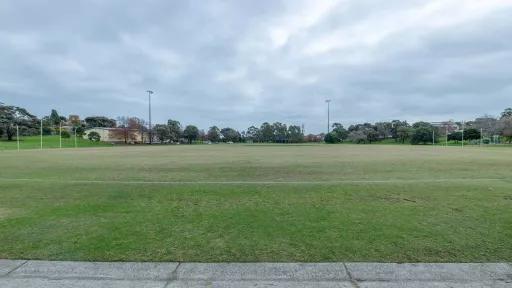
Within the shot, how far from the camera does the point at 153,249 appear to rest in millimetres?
4801

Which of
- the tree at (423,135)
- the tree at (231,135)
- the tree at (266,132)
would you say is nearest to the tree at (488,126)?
the tree at (423,135)

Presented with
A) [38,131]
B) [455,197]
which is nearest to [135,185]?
[455,197]

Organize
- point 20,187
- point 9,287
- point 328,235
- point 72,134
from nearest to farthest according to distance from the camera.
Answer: point 9,287
point 328,235
point 20,187
point 72,134

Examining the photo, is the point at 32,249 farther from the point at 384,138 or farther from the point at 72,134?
the point at 384,138

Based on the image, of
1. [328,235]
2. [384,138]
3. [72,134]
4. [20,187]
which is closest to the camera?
[328,235]

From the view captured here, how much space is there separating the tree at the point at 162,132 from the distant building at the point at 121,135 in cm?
428

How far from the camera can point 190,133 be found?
138250mm

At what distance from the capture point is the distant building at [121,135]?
365ft

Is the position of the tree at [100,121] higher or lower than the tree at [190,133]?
higher

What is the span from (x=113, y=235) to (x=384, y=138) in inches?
5323

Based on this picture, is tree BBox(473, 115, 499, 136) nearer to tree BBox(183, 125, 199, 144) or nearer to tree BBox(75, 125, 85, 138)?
tree BBox(183, 125, 199, 144)

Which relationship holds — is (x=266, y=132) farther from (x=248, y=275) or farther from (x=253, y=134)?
(x=248, y=275)

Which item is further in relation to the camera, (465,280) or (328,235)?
(328,235)

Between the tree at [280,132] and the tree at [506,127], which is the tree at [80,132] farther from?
the tree at [506,127]
